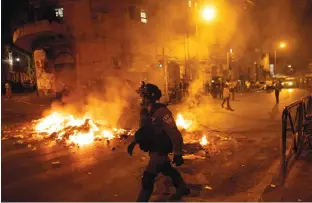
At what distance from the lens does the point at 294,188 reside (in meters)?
4.08

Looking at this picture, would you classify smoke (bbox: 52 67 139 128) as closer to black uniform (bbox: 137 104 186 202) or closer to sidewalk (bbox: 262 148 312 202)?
sidewalk (bbox: 262 148 312 202)

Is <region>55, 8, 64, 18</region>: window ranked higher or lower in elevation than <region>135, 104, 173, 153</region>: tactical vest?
higher

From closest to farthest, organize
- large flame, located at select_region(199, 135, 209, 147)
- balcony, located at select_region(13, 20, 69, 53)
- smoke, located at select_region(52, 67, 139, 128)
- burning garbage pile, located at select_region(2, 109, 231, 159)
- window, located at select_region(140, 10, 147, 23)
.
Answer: large flame, located at select_region(199, 135, 209, 147) → burning garbage pile, located at select_region(2, 109, 231, 159) → smoke, located at select_region(52, 67, 139, 128) → balcony, located at select_region(13, 20, 69, 53) → window, located at select_region(140, 10, 147, 23)

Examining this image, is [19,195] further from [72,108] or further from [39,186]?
[72,108]

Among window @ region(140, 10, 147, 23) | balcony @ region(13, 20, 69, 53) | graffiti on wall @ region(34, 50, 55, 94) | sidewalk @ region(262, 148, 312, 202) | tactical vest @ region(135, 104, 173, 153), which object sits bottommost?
sidewalk @ region(262, 148, 312, 202)

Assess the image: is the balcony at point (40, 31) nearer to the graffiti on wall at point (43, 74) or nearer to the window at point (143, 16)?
the graffiti on wall at point (43, 74)

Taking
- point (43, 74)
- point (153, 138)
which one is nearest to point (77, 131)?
point (153, 138)

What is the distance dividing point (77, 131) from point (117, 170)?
126 inches

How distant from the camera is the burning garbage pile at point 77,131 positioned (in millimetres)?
7867

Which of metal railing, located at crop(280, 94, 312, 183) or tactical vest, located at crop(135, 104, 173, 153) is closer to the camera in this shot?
tactical vest, located at crop(135, 104, 173, 153)

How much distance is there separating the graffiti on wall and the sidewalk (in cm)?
1629

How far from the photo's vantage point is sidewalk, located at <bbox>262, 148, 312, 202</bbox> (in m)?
3.78

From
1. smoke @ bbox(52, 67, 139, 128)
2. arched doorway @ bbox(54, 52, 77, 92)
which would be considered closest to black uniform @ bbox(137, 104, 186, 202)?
smoke @ bbox(52, 67, 139, 128)

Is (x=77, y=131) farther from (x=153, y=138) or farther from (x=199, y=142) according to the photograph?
(x=153, y=138)
